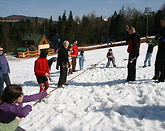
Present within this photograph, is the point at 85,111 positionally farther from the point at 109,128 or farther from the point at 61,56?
the point at 61,56

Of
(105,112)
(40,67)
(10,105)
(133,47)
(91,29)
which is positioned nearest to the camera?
(10,105)

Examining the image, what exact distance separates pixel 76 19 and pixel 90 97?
79611 mm

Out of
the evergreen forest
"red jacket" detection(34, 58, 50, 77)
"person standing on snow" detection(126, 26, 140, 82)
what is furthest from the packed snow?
the evergreen forest

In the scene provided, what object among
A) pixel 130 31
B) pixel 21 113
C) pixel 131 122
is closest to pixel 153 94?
pixel 131 122

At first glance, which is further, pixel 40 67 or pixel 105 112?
pixel 40 67

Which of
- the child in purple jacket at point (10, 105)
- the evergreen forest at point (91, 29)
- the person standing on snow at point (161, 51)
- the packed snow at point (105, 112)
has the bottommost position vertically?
the packed snow at point (105, 112)

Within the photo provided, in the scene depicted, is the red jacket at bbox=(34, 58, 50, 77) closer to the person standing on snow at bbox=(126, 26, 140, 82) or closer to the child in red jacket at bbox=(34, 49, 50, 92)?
the child in red jacket at bbox=(34, 49, 50, 92)

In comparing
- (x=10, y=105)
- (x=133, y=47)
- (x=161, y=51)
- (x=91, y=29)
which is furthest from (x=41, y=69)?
(x=91, y=29)

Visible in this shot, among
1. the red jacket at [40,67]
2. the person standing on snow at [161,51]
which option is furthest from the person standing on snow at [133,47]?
the red jacket at [40,67]

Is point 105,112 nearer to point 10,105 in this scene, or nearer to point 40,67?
point 10,105

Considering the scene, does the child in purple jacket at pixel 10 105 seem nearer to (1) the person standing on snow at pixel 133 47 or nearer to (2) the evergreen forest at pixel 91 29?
(1) the person standing on snow at pixel 133 47

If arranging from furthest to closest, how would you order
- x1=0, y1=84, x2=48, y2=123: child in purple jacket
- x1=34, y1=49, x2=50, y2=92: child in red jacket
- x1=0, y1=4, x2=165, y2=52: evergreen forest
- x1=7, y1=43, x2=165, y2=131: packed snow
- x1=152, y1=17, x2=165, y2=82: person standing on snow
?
1. x1=0, y1=4, x2=165, y2=52: evergreen forest
2. x1=34, y1=49, x2=50, y2=92: child in red jacket
3. x1=152, y1=17, x2=165, y2=82: person standing on snow
4. x1=7, y1=43, x2=165, y2=131: packed snow
5. x1=0, y1=84, x2=48, y2=123: child in purple jacket

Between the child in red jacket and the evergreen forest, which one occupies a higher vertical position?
the evergreen forest

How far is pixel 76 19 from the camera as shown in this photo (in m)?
78.9
